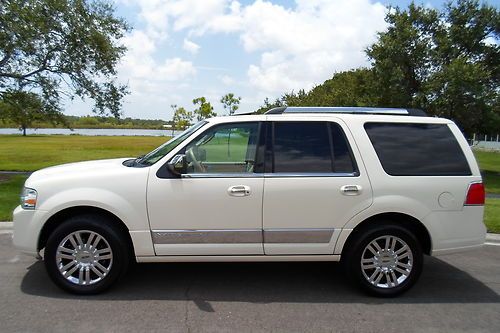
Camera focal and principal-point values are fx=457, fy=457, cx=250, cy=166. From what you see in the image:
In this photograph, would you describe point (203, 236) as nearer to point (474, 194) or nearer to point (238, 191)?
point (238, 191)

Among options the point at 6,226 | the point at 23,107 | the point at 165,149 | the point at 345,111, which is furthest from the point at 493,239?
the point at 23,107

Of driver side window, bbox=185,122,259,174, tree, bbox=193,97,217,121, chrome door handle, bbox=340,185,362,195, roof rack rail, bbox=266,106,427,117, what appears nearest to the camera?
chrome door handle, bbox=340,185,362,195

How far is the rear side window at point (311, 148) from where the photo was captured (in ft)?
15.1

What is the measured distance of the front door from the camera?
4453mm

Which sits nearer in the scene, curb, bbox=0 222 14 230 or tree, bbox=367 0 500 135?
curb, bbox=0 222 14 230

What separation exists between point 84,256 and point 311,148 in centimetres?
251

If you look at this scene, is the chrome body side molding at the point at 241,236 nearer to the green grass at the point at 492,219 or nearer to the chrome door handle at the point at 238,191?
the chrome door handle at the point at 238,191

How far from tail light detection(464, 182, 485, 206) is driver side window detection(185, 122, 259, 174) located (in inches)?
88.2

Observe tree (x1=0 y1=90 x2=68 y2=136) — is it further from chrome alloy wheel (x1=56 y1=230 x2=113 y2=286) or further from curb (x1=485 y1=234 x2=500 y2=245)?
curb (x1=485 y1=234 x2=500 y2=245)

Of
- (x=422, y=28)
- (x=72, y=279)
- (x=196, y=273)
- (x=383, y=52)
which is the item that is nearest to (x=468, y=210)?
(x=196, y=273)

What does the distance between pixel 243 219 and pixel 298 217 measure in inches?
21.5

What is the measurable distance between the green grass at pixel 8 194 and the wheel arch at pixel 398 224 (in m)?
5.82

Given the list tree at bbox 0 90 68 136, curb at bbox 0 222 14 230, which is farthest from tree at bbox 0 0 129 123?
curb at bbox 0 222 14 230

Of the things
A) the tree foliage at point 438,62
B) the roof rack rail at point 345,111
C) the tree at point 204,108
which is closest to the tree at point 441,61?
the tree foliage at point 438,62
